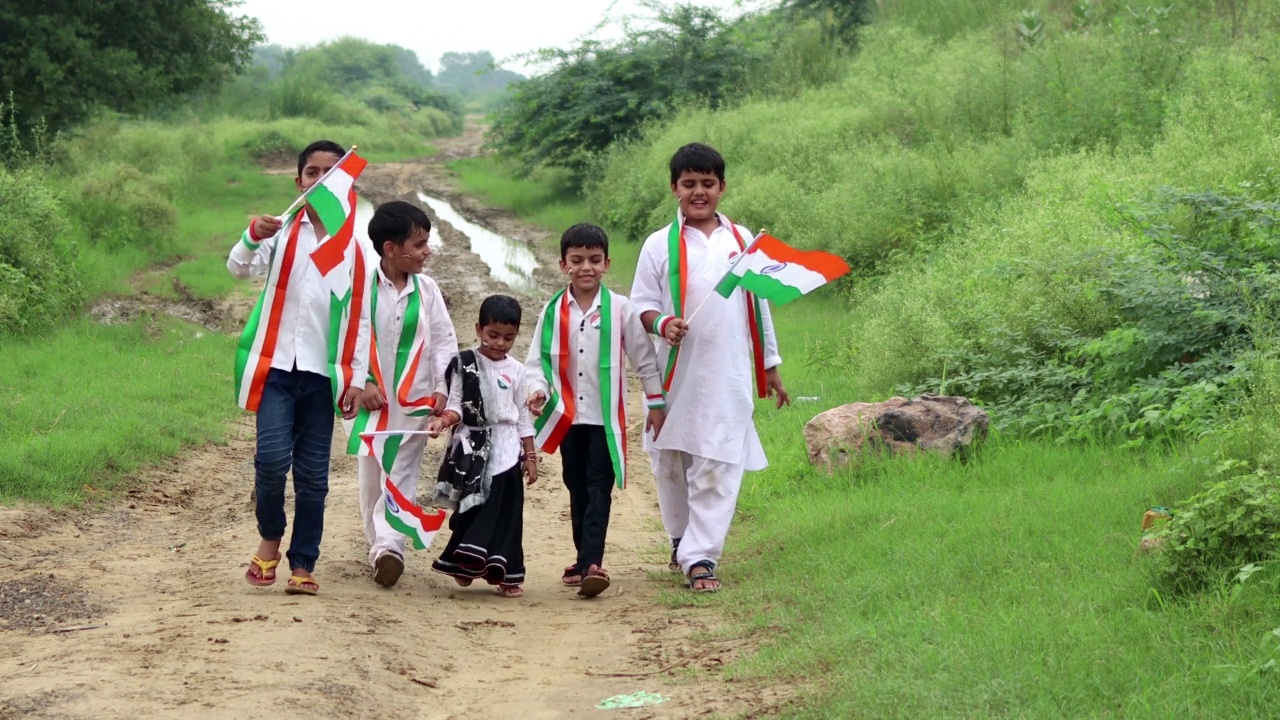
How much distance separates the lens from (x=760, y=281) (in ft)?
19.9

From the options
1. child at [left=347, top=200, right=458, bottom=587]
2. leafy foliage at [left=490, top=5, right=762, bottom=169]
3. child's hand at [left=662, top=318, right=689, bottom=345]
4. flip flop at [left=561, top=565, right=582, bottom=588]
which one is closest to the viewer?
child's hand at [left=662, top=318, right=689, bottom=345]

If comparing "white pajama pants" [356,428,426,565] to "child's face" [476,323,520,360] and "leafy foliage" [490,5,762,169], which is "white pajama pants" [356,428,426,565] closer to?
"child's face" [476,323,520,360]

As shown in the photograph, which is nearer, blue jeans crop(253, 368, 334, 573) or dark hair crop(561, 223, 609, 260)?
blue jeans crop(253, 368, 334, 573)

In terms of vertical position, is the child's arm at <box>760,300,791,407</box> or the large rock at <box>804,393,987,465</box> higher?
the child's arm at <box>760,300,791,407</box>

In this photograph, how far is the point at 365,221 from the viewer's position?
2400cm

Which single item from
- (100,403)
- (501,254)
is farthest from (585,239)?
(501,254)

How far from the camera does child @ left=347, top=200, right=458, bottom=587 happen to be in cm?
598

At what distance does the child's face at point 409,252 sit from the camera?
599 cm

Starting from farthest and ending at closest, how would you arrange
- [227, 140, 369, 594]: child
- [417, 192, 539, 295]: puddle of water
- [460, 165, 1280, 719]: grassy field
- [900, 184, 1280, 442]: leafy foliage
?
[417, 192, 539, 295]: puddle of water
[900, 184, 1280, 442]: leafy foliage
[227, 140, 369, 594]: child
[460, 165, 1280, 719]: grassy field

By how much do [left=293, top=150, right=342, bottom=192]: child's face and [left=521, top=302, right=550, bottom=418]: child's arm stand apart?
3.76 feet

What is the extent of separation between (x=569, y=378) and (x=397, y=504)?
944 millimetres

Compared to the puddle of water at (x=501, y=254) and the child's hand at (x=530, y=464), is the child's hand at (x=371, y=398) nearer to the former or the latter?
the child's hand at (x=530, y=464)

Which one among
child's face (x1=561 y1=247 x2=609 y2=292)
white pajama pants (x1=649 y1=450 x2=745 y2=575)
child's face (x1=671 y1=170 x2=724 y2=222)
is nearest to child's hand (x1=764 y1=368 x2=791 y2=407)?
white pajama pants (x1=649 y1=450 x2=745 y2=575)

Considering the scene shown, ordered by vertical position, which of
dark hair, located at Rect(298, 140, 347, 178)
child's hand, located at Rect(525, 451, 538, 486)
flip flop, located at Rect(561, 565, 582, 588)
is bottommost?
flip flop, located at Rect(561, 565, 582, 588)
